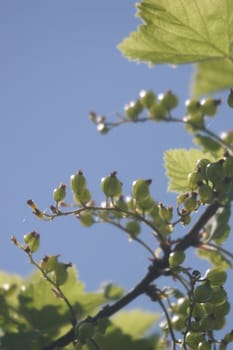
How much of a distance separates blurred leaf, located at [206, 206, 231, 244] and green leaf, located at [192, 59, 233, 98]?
110 centimetres

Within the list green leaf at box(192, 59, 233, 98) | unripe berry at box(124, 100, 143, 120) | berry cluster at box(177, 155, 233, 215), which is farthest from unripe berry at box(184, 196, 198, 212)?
green leaf at box(192, 59, 233, 98)

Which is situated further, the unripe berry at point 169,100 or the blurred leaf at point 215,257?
the unripe berry at point 169,100

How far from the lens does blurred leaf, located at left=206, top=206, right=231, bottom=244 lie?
287 cm

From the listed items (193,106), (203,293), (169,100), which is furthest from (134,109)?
(203,293)

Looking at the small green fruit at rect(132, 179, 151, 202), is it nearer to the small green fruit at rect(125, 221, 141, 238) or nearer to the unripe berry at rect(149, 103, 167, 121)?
the small green fruit at rect(125, 221, 141, 238)

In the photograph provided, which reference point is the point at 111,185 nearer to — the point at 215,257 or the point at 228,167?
the point at 228,167

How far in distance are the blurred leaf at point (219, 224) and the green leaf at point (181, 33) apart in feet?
3.09

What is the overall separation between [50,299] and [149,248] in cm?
62

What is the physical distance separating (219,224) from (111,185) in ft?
1.92

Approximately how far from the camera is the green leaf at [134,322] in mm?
2992

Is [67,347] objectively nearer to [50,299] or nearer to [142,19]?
[50,299]

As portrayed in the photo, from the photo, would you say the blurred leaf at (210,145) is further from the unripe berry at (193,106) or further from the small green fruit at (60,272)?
the small green fruit at (60,272)

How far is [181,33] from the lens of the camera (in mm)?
3242

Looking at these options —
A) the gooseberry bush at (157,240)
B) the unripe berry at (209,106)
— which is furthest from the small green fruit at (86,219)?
the unripe berry at (209,106)
